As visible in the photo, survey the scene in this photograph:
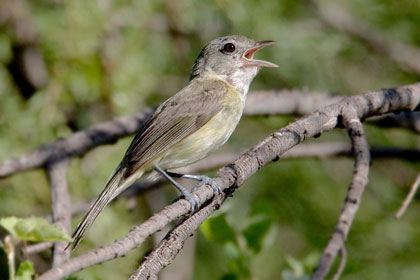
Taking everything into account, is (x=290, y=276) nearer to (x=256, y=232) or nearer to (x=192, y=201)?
(x=256, y=232)

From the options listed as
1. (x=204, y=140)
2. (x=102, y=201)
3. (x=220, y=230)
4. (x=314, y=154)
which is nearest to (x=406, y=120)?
(x=314, y=154)

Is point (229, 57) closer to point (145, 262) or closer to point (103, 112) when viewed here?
point (103, 112)

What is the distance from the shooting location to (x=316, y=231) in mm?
5199

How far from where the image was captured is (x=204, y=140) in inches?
159

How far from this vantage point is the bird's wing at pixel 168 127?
3768 mm

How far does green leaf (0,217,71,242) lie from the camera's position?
6.86 ft

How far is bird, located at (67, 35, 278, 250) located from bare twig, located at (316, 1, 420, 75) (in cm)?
116

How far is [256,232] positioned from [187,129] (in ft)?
3.54

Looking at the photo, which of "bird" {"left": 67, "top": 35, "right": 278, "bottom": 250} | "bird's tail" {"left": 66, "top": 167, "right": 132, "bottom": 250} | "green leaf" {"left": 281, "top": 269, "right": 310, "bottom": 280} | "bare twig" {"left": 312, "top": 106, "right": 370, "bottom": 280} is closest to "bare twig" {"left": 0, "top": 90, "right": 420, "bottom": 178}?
"bird" {"left": 67, "top": 35, "right": 278, "bottom": 250}

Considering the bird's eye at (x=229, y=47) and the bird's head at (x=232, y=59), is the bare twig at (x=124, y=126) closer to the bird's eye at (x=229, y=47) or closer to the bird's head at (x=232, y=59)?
the bird's head at (x=232, y=59)

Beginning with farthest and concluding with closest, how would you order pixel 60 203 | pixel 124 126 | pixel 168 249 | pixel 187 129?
pixel 124 126
pixel 187 129
pixel 60 203
pixel 168 249

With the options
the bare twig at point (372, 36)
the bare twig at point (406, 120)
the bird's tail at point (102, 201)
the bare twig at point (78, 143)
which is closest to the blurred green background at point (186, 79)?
the bare twig at point (372, 36)

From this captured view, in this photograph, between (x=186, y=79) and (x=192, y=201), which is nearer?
(x=192, y=201)

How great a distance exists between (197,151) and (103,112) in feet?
4.29
